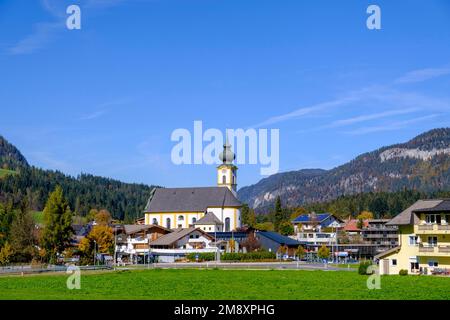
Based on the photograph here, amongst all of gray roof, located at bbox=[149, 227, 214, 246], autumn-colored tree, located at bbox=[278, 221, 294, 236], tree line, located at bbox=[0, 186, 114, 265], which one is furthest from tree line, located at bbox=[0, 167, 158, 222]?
tree line, located at bbox=[0, 186, 114, 265]

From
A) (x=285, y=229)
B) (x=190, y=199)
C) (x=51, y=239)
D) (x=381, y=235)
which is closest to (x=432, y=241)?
(x=51, y=239)

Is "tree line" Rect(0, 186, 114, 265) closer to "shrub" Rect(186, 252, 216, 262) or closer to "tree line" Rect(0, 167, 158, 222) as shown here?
"shrub" Rect(186, 252, 216, 262)

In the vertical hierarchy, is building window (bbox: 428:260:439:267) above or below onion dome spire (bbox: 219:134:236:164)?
below

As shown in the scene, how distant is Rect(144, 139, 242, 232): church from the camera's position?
324 feet

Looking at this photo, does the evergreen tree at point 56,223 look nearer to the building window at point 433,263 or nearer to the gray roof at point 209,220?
the building window at point 433,263

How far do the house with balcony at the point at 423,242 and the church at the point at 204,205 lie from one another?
160 feet

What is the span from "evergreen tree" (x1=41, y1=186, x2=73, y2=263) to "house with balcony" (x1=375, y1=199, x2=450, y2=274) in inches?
1177

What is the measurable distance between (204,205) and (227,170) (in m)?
8.03

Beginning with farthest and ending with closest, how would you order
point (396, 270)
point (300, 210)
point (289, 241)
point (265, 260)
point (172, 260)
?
point (300, 210)
point (289, 241)
point (172, 260)
point (265, 260)
point (396, 270)

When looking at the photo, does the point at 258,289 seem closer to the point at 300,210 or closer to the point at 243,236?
the point at 243,236

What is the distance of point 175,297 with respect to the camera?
27.4 m

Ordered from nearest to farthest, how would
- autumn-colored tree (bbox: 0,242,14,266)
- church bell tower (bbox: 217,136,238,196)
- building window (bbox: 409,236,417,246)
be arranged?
building window (bbox: 409,236,417,246) < autumn-colored tree (bbox: 0,242,14,266) < church bell tower (bbox: 217,136,238,196)
